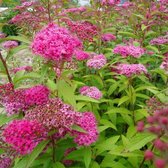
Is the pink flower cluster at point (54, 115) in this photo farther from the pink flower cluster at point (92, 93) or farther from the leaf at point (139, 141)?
the pink flower cluster at point (92, 93)

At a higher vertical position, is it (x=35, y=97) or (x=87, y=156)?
(x=35, y=97)

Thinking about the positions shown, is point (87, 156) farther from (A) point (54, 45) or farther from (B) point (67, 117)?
(A) point (54, 45)

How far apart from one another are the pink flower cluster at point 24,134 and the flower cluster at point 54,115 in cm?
5

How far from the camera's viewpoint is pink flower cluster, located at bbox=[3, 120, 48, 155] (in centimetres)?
171

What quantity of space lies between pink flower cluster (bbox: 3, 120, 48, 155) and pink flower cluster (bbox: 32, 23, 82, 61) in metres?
0.41

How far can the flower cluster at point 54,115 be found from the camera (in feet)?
5.70

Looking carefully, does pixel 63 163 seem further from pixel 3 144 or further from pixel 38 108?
pixel 38 108

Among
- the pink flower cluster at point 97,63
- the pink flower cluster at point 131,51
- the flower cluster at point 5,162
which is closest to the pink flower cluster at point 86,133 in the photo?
the flower cluster at point 5,162

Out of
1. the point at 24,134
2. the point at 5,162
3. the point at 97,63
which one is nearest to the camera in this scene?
the point at 24,134

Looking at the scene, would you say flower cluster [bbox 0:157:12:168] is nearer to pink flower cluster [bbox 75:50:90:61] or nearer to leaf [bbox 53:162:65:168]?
leaf [bbox 53:162:65:168]

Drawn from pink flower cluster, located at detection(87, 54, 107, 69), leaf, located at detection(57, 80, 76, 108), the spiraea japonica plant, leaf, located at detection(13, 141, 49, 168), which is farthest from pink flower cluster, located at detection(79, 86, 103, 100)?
leaf, located at detection(13, 141, 49, 168)

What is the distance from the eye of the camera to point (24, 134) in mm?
1726

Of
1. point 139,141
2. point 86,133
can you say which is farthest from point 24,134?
point 139,141

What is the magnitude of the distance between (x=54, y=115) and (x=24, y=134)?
0.19m
